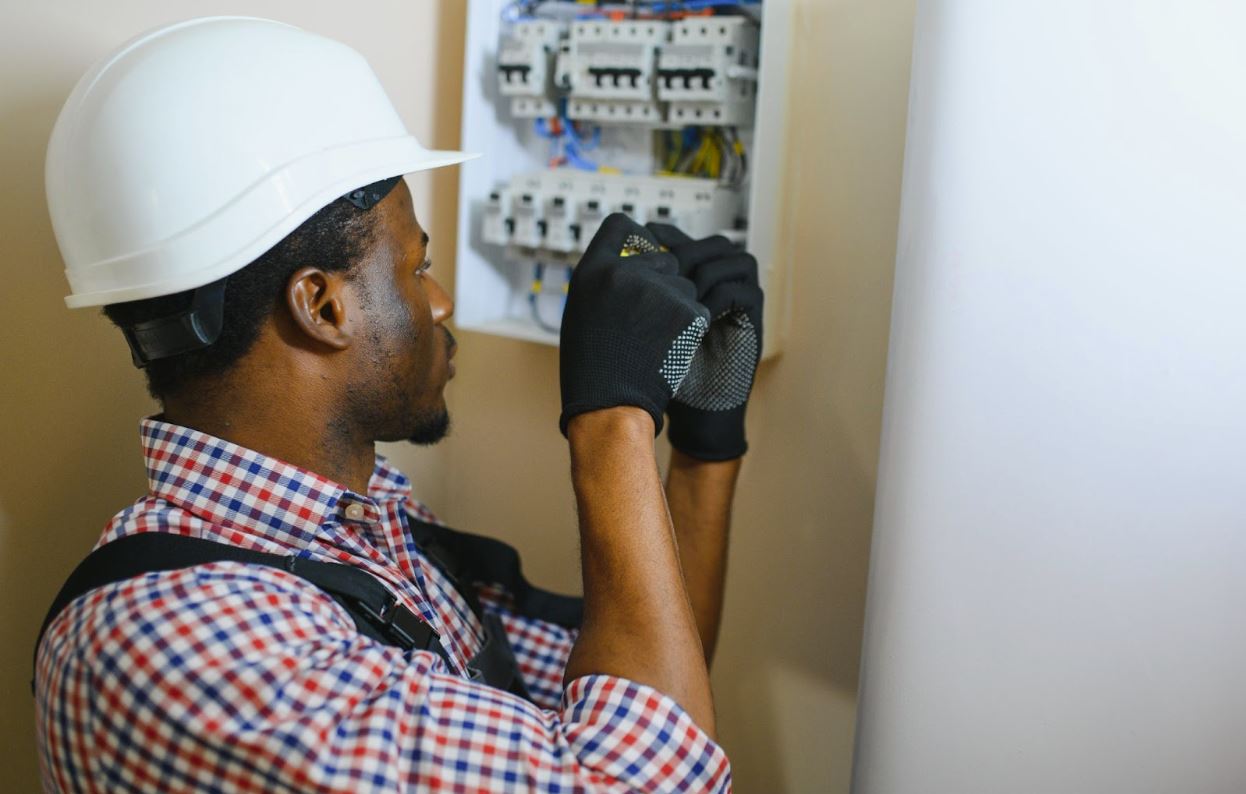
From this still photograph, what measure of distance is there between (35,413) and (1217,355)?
104cm

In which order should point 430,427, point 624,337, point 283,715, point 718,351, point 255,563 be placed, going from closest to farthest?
point 283,715
point 255,563
point 624,337
point 430,427
point 718,351

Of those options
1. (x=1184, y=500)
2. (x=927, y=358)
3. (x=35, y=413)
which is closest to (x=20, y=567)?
(x=35, y=413)

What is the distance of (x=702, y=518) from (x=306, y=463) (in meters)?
0.44

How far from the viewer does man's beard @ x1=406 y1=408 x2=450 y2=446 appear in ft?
3.22

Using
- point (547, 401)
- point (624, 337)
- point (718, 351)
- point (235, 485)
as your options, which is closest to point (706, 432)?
point (718, 351)

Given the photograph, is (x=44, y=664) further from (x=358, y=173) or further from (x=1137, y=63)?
(x=1137, y=63)

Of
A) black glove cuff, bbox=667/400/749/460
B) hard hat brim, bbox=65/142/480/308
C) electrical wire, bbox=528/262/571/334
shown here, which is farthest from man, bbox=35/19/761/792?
electrical wire, bbox=528/262/571/334

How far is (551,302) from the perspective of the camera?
53.6 inches

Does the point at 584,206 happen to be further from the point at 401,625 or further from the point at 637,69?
the point at 401,625

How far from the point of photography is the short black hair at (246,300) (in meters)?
0.85

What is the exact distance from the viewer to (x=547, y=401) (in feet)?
4.68

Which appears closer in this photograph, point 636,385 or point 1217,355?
point 1217,355

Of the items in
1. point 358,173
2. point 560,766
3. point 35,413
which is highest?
point 358,173

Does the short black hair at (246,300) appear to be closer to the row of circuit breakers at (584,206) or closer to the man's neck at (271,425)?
the man's neck at (271,425)
